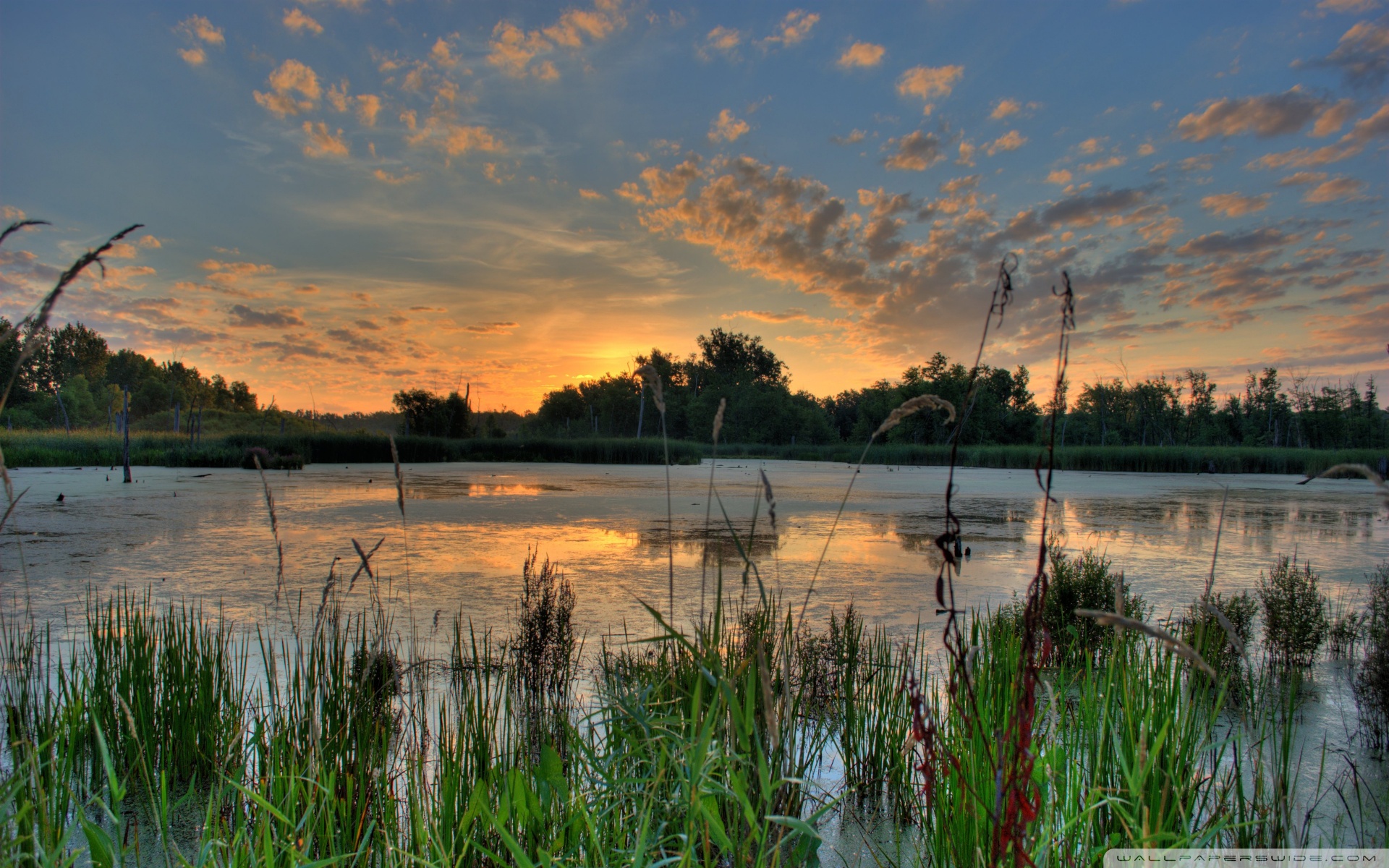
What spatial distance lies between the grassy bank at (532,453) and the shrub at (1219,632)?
60.5ft

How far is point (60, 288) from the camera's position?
3.75 ft

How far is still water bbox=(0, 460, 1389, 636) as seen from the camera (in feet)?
14.9

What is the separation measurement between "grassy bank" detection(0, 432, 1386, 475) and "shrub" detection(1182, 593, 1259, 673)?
18449 millimetres

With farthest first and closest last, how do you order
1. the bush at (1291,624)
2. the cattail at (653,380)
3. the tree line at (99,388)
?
the tree line at (99,388)
the bush at (1291,624)
the cattail at (653,380)

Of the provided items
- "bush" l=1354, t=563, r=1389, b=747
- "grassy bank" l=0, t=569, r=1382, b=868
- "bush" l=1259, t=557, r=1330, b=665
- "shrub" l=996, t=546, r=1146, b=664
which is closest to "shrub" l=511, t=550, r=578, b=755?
"grassy bank" l=0, t=569, r=1382, b=868

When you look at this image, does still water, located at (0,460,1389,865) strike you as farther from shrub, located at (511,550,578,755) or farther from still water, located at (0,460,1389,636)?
shrub, located at (511,550,578,755)

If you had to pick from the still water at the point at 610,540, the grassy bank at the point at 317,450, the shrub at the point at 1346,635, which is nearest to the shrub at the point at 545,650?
the still water at the point at 610,540

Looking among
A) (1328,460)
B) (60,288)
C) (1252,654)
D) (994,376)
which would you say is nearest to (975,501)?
(1252,654)

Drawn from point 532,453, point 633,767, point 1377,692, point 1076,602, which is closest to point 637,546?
point 1076,602

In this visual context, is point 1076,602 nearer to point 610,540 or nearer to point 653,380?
point 653,380

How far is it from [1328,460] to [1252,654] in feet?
78.1

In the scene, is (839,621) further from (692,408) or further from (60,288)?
(692,408)

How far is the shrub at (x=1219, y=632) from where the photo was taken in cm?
250

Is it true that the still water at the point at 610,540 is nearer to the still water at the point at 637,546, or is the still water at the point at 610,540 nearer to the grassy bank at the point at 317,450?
the still water at the point at 637,546
